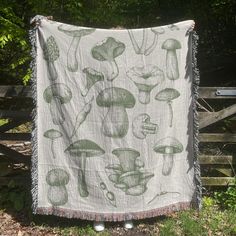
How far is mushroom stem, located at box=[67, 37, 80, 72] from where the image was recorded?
4379 mm

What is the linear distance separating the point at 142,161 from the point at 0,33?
7.82 ft

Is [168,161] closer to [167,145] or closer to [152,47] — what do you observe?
[167,145]

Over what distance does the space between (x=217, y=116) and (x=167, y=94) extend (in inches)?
29.2

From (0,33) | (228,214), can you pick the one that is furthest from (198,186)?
(0,33)

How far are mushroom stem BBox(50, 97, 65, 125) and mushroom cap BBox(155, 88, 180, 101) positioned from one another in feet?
3.07

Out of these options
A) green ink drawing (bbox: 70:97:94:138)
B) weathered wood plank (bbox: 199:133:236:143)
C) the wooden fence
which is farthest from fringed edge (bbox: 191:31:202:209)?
green ink drawing (bbox: 70:97:94:138)

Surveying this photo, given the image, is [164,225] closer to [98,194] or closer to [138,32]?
[98,194]

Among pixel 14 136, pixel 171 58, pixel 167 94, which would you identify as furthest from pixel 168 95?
pixel 14 136

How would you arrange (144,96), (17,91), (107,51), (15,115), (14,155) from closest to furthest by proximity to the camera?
(107,51) → (144,96) → (17,91) → (15,115) → (14,155)

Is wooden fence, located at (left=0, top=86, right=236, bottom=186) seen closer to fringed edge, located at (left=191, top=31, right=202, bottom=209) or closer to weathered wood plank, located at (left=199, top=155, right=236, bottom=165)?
weathered wood plank, located at (left=199, top=155, right=236, bottom=165)

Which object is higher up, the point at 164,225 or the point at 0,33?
the point at 0,33

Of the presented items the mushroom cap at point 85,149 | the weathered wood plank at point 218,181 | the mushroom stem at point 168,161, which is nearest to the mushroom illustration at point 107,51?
the mushroom cap at point 85,149

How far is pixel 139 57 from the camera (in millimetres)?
4422

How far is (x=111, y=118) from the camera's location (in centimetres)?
445
